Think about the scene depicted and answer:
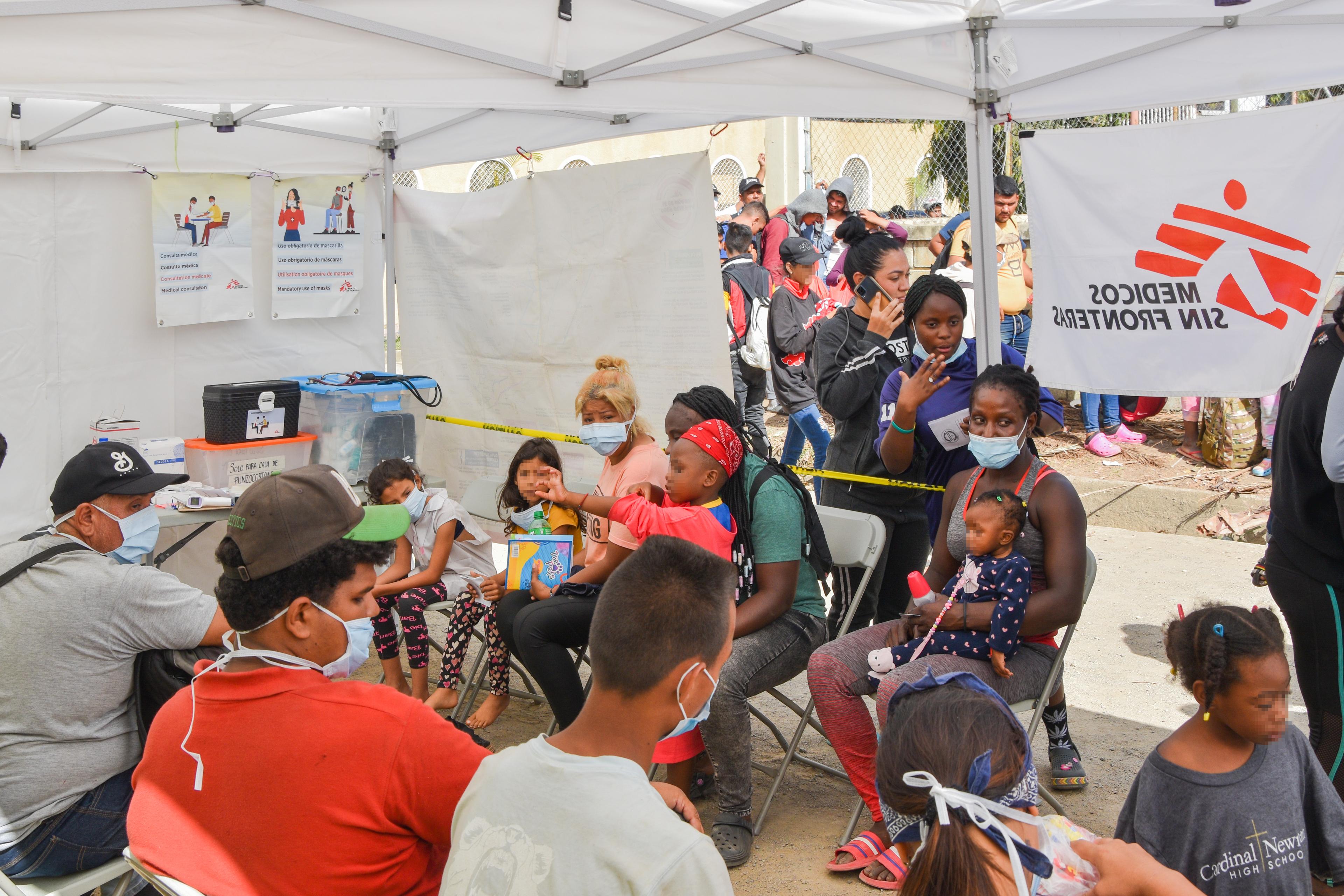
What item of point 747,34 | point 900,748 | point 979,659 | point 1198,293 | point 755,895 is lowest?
point 755,895

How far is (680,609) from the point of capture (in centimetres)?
170

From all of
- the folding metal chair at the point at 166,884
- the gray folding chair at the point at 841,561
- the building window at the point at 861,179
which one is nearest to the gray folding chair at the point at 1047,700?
the gray folding chair at the point at 841,561

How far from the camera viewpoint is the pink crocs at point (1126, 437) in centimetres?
875

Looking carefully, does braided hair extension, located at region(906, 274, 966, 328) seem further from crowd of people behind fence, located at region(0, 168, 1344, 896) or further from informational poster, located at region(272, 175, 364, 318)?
informational poster, located at region(272, 175, 364, 318)

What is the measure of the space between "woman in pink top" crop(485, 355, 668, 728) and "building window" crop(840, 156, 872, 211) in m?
19.9

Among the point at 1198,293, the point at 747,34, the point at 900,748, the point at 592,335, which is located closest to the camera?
the point at 900,748

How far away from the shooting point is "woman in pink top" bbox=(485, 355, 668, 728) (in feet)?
12.9

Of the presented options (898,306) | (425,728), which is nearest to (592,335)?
(898,306)

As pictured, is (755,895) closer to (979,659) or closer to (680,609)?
(979,659)

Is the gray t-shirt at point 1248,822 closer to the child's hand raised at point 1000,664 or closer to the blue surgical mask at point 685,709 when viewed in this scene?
the child's hand raised at point 1000,664

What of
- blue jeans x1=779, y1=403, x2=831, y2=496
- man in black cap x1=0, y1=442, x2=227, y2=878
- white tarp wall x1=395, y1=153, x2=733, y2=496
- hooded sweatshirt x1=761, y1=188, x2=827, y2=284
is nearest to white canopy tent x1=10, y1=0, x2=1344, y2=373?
white tarp wall x1=395, y1=153, x2=733, y2=496

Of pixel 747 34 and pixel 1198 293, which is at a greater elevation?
pixel 747 34

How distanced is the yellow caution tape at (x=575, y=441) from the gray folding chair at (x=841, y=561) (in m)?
0.16

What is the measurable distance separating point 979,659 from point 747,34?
94.6 inches
